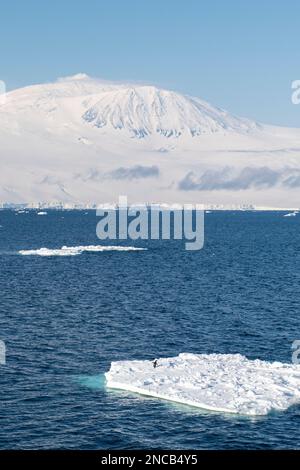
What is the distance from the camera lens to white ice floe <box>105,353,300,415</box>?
179ft

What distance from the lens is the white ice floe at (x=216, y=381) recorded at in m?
54.5

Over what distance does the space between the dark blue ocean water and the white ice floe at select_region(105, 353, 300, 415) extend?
1.26 m

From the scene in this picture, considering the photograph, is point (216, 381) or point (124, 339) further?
point (124, 339)

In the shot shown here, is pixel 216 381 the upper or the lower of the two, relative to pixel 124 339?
lower

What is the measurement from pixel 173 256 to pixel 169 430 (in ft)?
486

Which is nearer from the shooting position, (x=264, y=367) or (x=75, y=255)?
(x=264, y=367)

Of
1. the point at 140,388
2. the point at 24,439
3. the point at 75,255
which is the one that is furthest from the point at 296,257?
the point at 24,439

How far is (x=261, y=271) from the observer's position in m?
156

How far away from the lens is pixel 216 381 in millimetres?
59219

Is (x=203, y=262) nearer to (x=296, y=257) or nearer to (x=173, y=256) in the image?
(x=173, y=256)

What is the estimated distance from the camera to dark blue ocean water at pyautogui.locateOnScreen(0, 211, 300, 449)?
1927 inches

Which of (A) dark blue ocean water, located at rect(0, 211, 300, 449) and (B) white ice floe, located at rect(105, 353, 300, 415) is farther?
(B) white ice floe, located at rect(105, 353, 300, 415)

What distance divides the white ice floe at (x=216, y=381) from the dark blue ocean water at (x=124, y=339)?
1.26m

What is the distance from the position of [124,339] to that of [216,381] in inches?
829
